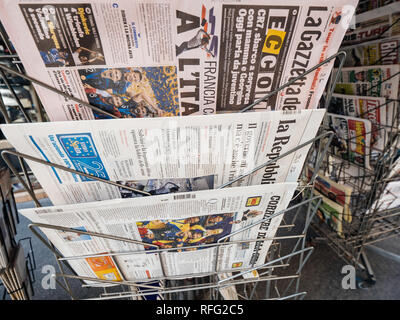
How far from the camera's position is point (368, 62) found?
29.2 inches

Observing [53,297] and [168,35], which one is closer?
[168,35]

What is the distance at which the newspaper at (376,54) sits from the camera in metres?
0.67

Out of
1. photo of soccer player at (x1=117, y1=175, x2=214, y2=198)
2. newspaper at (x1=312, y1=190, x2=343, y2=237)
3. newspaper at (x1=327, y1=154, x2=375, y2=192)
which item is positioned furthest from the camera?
newspaper at (x1=327, y1=154, x2=375, y2=192)

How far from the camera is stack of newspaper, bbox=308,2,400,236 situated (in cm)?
65

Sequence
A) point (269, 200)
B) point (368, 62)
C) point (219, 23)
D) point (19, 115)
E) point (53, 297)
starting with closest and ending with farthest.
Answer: point (219, 23), point (269, 200), point (368, 62), point (53, 297), point (19, 115)

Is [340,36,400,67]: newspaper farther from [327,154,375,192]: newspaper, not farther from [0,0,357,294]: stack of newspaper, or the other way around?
[0,0,357,294]: stack of newspaper

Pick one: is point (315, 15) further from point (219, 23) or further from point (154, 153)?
point (154, 153)

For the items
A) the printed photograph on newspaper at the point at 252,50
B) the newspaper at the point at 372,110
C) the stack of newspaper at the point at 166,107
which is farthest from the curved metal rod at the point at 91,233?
the newspaper at the point at 372,110

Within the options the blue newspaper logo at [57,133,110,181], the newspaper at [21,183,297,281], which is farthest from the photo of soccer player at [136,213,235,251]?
the blue newspaper logo at [57,133,110,181]

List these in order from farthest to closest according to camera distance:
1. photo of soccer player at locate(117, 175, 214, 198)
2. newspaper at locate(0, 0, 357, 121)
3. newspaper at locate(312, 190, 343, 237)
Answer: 1. newspaper at locate(312, 190, 343, 237)
2. photo of soccer player at locate(117, 175, 214, 198)
3. newspaper at locate(0, 0, 357, 121)

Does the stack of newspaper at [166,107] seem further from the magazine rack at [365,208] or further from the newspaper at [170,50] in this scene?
the magazine rack at [365,208]

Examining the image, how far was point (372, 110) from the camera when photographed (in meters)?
0.70
